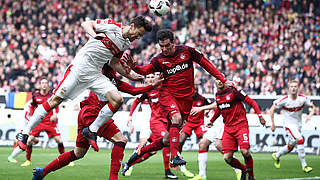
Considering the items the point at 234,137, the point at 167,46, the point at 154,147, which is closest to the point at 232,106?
the point at 234,137

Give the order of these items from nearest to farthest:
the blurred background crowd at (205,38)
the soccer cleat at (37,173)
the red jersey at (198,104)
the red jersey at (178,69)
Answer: the soccer cleat at (37,173)
the red jersey at (178,69)
the red jersey at (198,104)
the blurred background crowd at (205,38)

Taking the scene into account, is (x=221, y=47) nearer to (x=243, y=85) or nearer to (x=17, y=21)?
(x=243, y=85)

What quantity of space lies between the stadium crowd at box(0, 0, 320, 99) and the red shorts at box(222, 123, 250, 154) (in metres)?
10.7

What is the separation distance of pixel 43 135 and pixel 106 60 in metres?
12.5

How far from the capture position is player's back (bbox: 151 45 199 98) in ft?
31.2

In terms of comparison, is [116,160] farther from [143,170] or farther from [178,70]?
[143,170]

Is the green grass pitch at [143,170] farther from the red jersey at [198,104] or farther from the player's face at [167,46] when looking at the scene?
the player's face at [167,46]

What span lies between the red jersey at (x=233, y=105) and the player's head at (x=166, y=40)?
5.64ft

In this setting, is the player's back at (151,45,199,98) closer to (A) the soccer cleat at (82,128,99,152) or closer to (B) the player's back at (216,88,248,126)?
(B) the player's back at (216,88,248,126)

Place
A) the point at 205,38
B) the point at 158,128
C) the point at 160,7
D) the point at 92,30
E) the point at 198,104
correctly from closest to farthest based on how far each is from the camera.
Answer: the point at 92,30 → the point at 160,7 → the point at 158,128 → the point at 198,104 → the point at 205,38

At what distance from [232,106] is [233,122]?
32cm

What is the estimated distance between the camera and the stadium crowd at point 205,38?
22.8 m

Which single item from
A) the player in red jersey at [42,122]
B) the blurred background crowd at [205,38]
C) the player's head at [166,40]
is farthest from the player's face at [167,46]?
the blurred background crowd at [205,38]

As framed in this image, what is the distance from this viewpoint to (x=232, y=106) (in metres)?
10.4
